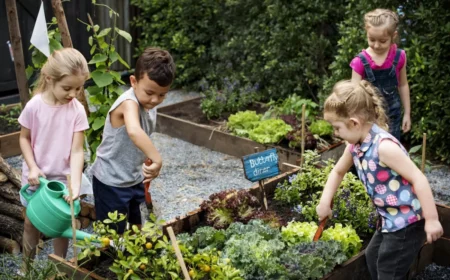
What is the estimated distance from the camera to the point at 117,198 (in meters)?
3.71

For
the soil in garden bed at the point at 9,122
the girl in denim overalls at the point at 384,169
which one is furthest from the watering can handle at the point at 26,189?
the soil in garden bed at the point at 9,122

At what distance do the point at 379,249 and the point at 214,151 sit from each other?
368 cm

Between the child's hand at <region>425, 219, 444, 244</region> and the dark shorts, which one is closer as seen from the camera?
the child's hand at <region>425, 219, 444, 244</region>

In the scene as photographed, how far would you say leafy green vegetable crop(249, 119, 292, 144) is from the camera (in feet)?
20.5

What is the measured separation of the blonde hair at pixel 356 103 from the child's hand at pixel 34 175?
5.14 feet

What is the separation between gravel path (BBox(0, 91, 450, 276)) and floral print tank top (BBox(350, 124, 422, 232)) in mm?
2159

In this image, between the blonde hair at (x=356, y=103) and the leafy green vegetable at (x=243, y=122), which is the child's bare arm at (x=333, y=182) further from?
the leafy green vegetable at (x=243, y=122)

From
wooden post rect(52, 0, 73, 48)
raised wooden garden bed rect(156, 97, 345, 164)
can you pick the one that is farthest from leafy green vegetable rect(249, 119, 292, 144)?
wooden post rect(52, 0, 73, 48)

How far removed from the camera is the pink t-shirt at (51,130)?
11.9 feet

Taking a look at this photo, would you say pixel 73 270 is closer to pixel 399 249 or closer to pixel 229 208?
pixel 229 208

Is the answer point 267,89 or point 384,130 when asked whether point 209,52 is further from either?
point 384,130

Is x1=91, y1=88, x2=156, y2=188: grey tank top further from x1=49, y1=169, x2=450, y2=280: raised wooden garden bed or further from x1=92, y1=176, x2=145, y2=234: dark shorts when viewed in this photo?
x1=49, y1=169, x2=450, y2=280: raised wooden garden bed

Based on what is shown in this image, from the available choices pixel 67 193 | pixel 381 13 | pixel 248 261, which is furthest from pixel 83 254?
pixel 381 13

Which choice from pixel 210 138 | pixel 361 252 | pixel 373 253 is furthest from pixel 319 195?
pixel 210 138
